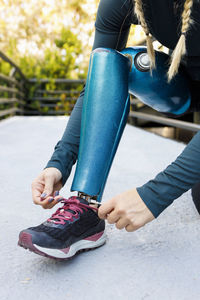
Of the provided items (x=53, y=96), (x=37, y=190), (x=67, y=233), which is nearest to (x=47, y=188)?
(x=37, y=190)

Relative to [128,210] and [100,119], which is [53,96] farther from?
[128,210]

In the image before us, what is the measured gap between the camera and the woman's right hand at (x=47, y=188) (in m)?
0.83

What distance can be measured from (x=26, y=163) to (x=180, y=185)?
1287mm

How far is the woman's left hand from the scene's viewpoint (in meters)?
0.72

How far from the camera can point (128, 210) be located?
28.2 inches

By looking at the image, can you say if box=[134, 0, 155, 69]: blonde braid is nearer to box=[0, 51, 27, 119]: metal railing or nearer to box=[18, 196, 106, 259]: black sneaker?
box=[18, 196, 106, 259]: black sneaker

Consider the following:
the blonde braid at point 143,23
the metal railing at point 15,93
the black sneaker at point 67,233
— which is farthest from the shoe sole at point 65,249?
the metal railing at point 15,93


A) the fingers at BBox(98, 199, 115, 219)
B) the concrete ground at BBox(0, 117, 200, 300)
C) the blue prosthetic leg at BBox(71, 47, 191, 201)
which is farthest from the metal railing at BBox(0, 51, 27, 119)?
the fingers at BBox(98, 199, 115, 219)

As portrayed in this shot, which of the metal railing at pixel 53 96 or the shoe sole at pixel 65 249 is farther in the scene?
the metal railing at pixel 53 96

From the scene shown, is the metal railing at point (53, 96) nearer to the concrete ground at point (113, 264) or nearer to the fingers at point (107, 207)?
the concrete ground at point (113, 264)

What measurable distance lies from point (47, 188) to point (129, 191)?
24 centimetres

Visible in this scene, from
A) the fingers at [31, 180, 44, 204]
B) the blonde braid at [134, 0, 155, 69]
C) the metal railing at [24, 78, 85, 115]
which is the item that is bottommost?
the metal railing at [24, 78, 85, 115]

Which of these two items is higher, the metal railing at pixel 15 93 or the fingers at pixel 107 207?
the fingers at pixel 107 207

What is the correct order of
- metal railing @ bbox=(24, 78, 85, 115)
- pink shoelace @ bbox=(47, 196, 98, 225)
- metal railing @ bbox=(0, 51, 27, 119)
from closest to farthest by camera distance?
1. pink shoelace @ bbox=(47, 196, 98, 225)
2. metal railing @ bbox=(0, 51, 27, 119)
3. metal railing @ bbox=(24, 78, 85, 115)
